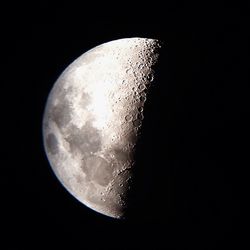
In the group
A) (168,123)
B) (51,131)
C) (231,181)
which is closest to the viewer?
(168,123)

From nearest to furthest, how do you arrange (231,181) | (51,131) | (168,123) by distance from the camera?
(168,123)
(231,181)
(51,131)

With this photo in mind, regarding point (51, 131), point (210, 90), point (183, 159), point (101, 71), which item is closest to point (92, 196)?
point (51, 131)

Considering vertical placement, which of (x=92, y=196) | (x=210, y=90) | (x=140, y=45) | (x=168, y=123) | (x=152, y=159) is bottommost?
(x=92, y=196)

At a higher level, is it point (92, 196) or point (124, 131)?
point (124, 131)

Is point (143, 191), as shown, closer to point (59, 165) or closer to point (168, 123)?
point (168, 123)

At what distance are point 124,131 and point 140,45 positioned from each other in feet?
3.32

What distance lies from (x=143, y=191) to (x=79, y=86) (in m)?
1.16

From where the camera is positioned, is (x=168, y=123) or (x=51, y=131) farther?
(x=51, y=131)

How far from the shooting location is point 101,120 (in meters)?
3.34

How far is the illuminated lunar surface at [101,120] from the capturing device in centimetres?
336

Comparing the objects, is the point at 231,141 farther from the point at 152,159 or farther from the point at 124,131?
the point at 124,131

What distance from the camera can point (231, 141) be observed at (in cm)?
343

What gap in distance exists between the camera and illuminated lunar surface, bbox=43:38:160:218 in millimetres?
3357

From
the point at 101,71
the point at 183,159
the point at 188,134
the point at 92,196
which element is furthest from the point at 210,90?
the point at 92,196
